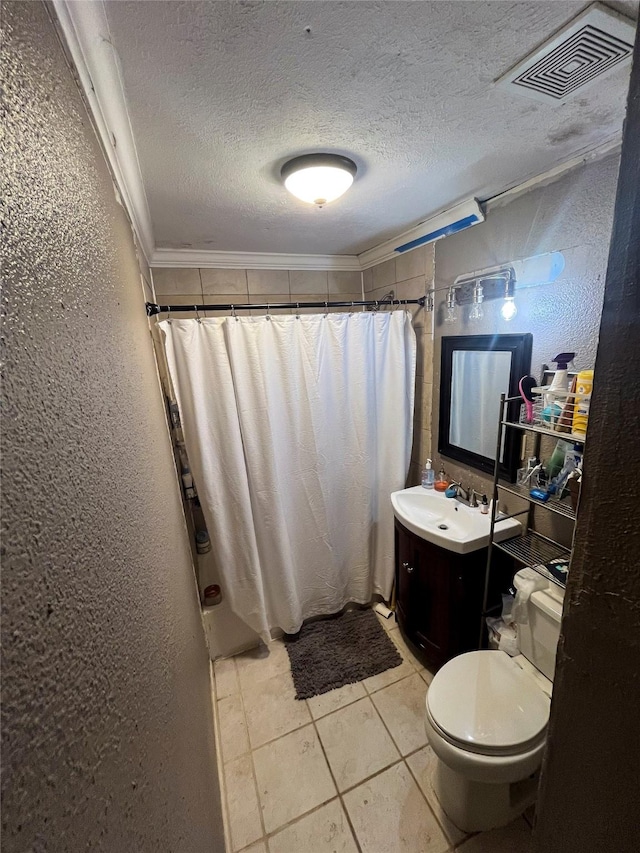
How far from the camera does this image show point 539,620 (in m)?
1.26

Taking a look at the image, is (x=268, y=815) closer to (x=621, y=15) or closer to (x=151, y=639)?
(x=151, y=639)

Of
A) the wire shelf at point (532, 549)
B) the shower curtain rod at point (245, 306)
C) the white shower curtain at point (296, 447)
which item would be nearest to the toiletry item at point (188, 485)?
the white shower curtain at point (296, 447)

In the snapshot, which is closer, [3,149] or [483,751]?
[3,149]

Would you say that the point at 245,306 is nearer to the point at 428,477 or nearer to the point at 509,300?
the point at 509,300

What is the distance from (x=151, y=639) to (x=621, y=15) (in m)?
1.48

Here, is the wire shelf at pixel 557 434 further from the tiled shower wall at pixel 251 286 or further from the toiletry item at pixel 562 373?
the tiled shower wall at pixel 251 286

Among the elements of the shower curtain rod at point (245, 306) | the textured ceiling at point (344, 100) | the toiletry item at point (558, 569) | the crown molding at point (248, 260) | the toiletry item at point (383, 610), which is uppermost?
the textured ceiling at point (344, 100)

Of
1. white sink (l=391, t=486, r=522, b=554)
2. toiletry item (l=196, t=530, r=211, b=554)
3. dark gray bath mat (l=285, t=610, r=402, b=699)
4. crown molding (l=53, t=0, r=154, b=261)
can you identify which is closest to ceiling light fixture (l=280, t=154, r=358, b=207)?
crown molding (l=53, t=0, r=154, b=261)

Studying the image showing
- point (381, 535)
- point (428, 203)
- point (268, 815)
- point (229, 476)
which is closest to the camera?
point (268, 815)

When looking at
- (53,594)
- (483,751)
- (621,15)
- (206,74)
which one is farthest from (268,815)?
(621,15)

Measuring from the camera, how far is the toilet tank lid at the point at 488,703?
109cm

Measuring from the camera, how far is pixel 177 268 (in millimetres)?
1933

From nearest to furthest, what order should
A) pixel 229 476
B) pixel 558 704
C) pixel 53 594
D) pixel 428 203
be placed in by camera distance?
pixel 53 594, pixel 558 704, pixel 428 203, pixel 229 476

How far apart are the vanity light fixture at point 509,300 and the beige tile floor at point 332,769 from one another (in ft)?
5.94
